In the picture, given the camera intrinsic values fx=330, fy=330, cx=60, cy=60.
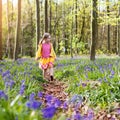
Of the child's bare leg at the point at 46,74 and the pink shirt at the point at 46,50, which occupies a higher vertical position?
the pink shirt at the point at 46,50

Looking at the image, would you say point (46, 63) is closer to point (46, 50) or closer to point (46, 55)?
point (46, 55)

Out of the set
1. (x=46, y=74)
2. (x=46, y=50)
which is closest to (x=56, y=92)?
(x=46, y=50)

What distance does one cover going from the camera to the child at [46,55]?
11.9 m

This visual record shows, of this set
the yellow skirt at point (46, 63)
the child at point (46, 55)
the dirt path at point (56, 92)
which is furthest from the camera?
the yellow skirt at point (46, 63)

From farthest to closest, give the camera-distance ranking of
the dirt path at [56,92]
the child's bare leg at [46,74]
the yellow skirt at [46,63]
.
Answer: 1. the child's bare leg at [46,74]
2. the yellow skirt at [46,63]
3. the dirt path at [56,92]

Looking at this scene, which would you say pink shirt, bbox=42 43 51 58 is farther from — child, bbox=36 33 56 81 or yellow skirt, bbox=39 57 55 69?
yellow skirt, bbox=39 57 55 69

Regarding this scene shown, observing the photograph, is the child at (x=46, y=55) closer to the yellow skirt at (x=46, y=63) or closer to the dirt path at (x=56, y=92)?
the yellow skirt at (x=46, y=63)

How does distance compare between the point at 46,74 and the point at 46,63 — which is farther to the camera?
the point at 46,74

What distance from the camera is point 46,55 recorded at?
1214cm

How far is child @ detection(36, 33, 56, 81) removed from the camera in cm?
1195

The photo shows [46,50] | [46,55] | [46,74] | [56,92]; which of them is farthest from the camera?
[46,74]

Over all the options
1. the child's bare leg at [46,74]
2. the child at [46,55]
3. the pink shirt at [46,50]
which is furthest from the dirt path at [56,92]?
the pink shirt at [46,50]

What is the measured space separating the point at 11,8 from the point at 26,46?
609 cm

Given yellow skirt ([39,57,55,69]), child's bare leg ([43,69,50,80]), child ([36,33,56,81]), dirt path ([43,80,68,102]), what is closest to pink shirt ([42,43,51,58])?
child ([36,33,56,81])
